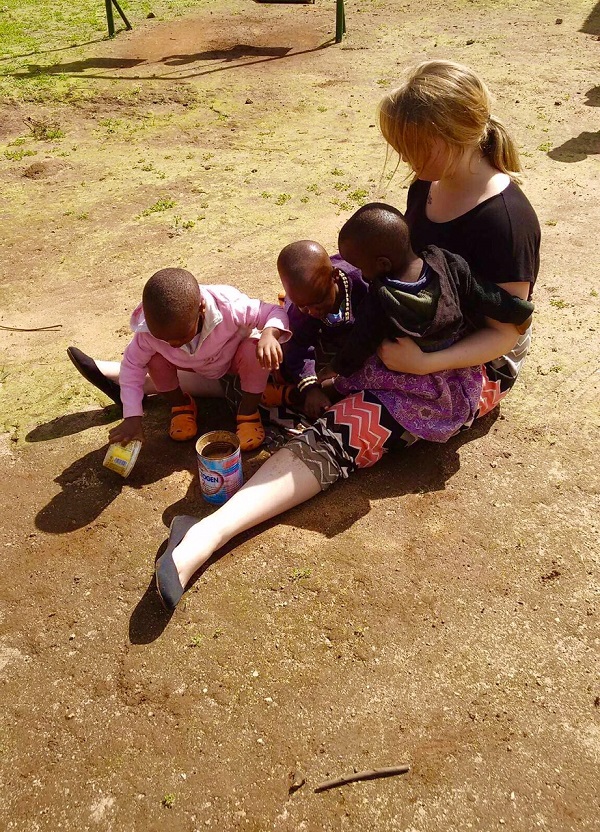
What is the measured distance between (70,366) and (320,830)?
8.93 ft

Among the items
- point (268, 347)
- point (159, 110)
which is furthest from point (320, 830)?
point (159, 110)

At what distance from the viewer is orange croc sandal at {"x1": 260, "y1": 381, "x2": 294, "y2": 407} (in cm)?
336

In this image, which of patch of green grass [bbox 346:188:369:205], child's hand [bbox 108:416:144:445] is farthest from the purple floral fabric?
patch of green grass [bbox 346:188:369:205]

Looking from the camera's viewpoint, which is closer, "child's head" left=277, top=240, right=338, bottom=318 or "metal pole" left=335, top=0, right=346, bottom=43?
"child's head" left=277, top=240, right=338, bottom=318

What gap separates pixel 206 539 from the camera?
2.50 meters

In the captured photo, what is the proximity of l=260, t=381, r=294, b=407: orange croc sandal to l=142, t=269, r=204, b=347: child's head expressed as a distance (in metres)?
0.71

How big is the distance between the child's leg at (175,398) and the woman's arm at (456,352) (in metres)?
0.97

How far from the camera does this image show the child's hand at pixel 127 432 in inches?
113

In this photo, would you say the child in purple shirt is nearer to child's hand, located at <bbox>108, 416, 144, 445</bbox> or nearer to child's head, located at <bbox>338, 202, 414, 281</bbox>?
child's head, located at <bbox>338, 202, 414, 281</bbox>

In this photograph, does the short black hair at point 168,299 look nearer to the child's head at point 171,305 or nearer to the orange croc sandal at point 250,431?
the child's head at point 171,305

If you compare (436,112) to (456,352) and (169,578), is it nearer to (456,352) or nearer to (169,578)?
(456,352)

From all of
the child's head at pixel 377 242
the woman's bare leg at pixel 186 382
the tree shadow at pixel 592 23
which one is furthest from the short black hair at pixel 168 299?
the tree shadow at pixel 592 23

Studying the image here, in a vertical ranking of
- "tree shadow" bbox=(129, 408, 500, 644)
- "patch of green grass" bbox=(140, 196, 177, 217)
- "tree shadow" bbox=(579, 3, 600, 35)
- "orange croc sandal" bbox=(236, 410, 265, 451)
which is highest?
"tree shadow" bbox=(579, 3, 600, 35)

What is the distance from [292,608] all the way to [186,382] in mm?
1378
